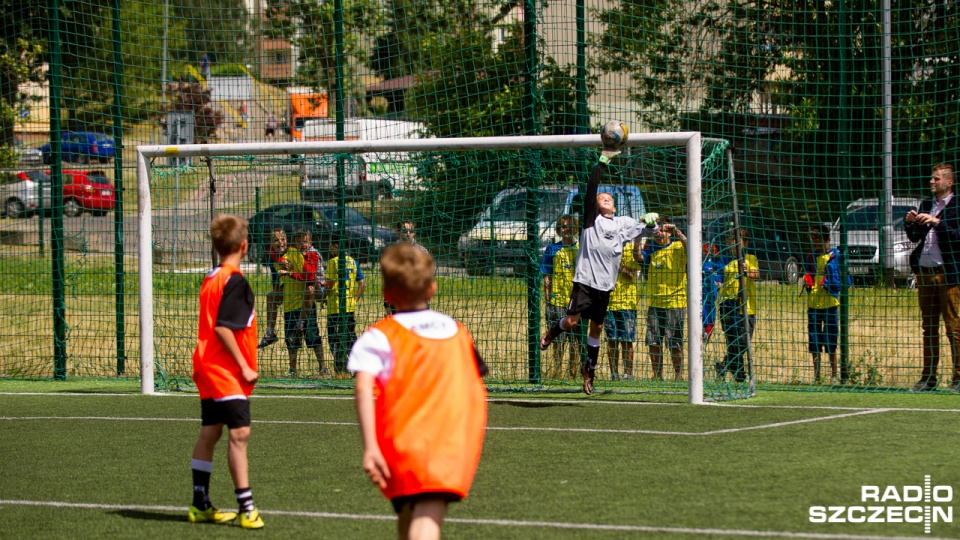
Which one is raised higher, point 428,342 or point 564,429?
point 428,342

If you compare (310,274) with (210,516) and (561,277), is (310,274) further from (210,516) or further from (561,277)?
(210,516)

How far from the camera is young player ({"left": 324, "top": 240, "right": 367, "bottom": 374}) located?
10531 mm

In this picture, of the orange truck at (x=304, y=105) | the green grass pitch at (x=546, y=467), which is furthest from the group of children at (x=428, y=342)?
the orange truck at (x=304, y=105)

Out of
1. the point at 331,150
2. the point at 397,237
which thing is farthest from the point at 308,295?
the point at 331,150

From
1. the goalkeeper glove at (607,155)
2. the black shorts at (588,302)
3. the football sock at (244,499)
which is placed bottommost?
the football sock at (244,499)

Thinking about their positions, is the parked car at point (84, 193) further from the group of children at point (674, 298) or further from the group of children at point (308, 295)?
the group of children at point (674, 298)

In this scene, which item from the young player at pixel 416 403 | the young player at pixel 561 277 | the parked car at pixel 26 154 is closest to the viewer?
the young player at pixel 416 403

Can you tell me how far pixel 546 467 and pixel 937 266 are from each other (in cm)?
524

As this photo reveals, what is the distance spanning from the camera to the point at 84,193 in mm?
13398

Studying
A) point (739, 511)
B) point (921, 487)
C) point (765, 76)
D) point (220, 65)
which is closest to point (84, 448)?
point (739, 511)

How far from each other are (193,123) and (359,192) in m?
2.49

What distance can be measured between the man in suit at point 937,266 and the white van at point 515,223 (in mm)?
2772

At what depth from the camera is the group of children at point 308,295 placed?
1052 centimetres

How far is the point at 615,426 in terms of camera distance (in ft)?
25.5
